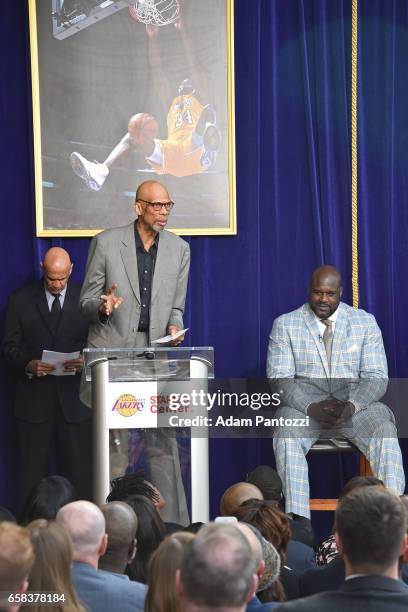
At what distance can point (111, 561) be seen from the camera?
9.45ft

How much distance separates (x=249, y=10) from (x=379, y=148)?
1.15 metres

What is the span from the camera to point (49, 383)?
616cm

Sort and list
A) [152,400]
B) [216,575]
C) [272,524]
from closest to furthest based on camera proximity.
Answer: [216,575], [272,524], [152,400]

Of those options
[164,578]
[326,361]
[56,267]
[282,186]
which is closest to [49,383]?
[56,267]

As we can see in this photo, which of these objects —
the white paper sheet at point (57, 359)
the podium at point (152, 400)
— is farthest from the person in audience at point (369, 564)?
the white paper sheet at point (57, 359)

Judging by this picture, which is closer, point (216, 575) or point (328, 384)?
point (216, 575)

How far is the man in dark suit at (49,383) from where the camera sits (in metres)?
6.16

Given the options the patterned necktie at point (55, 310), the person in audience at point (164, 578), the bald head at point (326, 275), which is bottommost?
the person in audience at point (164, 578)

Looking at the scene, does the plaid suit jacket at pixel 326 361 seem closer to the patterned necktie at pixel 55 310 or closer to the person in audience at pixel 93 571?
the patterned necktie at pixel 55 310

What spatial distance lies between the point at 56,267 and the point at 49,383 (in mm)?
674

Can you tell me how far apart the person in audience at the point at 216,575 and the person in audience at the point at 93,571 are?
0.74m

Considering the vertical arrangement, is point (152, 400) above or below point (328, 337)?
below

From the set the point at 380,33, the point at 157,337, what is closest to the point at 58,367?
the point at 157,337

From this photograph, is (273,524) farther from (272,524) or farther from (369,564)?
(369,564)
